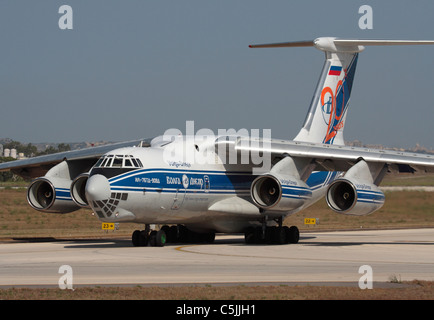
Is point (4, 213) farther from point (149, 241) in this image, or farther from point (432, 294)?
point (432, 294)

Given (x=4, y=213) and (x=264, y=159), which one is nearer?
(x=264, y=159)

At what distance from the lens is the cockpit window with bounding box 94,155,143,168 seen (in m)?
20.5

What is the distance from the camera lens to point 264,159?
2433 centimetres

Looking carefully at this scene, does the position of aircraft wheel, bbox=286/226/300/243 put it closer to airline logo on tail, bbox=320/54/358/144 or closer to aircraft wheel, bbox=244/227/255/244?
aircraft wheel, bbox=244/227/255/244

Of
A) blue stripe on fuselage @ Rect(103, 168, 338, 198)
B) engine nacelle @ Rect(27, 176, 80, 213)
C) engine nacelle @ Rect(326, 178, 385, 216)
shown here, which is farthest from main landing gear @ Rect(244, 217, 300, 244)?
engine nacelle @ Rect(27, 176, 80, 213)

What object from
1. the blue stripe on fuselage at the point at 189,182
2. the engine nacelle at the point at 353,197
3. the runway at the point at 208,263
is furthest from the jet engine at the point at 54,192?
the engine nacelle at the point at 353,197

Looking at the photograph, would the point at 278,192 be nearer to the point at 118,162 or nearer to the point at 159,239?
the point at 159,239

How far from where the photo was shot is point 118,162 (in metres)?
20.5

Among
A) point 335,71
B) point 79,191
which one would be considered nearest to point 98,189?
point 79,191

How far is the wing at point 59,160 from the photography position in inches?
974

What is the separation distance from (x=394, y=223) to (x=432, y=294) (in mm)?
29616

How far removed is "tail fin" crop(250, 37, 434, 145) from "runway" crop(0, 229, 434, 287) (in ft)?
18.8

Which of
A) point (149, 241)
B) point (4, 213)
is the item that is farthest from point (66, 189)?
point (4, 213)
